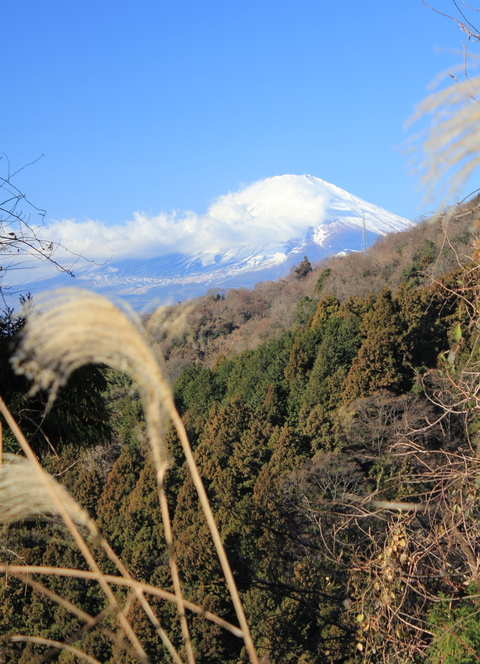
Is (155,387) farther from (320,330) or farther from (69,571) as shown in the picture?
(320,330)

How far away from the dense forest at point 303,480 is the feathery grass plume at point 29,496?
0.10m

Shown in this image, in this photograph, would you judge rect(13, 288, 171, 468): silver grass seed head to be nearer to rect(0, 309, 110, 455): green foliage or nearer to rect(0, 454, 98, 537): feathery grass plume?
rect(0, 454, 98, 537): feathery grass plume

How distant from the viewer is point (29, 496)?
83 centimetres

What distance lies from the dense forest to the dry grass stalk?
42mm

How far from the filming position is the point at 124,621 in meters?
0.72

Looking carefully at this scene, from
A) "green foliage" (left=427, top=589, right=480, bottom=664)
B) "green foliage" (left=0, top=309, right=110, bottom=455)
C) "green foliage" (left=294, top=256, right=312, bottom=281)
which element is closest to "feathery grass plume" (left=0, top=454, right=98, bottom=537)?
"green foliage" (left=427, top=589, right=480, bottom=664)

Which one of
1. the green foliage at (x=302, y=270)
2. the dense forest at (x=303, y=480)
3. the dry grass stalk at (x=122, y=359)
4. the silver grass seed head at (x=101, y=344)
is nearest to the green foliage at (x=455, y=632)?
the dense forest at (x=303, y=480)

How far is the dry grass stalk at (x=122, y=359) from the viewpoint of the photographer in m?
0.71

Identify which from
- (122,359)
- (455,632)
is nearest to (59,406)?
(455,632)

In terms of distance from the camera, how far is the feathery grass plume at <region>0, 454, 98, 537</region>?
788 millimetres

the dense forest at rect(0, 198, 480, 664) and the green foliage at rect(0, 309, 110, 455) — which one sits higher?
the green foliage at rect(0, 309, 110, 455)

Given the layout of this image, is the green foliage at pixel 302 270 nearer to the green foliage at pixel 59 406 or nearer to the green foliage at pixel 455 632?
the green foliage at pixel 59 406

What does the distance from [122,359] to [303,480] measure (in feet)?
43.4

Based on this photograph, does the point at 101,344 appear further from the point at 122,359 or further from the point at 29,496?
the point at 29,496
